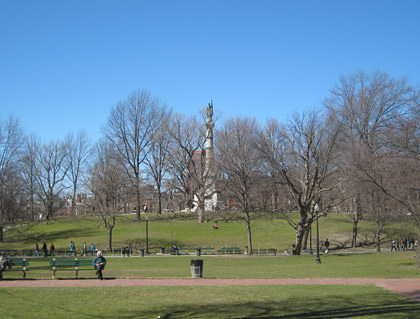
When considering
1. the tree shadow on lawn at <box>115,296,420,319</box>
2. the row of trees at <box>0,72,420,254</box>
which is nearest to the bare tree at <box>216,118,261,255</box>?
the row of trees at <box>0,72,420,254</box>

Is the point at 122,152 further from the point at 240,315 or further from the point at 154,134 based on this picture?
the point at 240,315

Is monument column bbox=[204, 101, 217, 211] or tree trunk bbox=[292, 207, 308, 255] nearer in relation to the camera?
tree trunk bbox=[292, 207, 308, 255]

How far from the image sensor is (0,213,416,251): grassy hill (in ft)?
169

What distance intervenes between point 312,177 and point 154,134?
36.3m

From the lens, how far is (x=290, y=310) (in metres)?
12.3

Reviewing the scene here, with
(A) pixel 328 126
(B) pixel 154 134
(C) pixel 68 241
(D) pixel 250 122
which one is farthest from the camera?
(B) pixel 154 134

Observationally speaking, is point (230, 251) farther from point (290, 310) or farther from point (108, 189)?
point (290, 310)

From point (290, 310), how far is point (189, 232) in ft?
145

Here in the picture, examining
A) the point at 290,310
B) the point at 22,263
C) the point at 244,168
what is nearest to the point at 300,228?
the point at 244,168

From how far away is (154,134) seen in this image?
71250 mm

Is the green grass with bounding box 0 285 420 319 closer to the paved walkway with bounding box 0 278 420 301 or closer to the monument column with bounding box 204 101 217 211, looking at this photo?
the paved walkway with bounding box 0 278 420 301

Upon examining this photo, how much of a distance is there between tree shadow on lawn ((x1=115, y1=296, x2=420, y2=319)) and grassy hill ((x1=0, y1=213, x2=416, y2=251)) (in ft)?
112

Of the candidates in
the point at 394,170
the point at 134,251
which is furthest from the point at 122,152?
the point at 394,170

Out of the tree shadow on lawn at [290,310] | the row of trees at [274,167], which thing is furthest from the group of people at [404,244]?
the tree shadow on lawn at [290,310]
